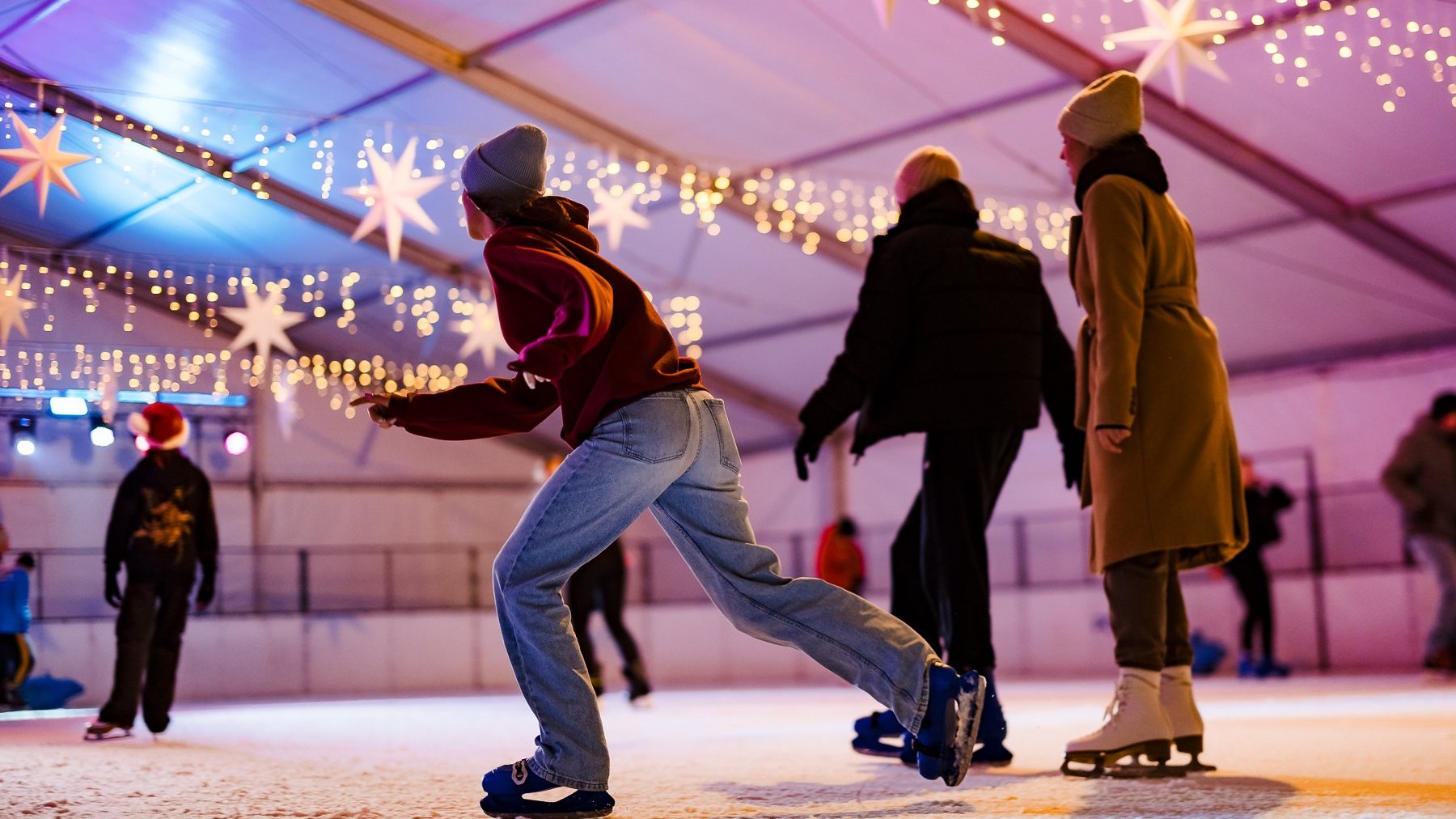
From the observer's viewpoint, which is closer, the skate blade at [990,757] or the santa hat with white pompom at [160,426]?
the skate blade at [990,757]

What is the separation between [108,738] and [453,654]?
7263mm

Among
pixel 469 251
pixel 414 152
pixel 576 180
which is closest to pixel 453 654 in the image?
pixel 469 251

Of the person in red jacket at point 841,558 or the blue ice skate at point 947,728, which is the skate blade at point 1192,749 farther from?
the person in red jacket at point 841,558

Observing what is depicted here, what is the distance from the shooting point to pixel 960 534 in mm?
3725

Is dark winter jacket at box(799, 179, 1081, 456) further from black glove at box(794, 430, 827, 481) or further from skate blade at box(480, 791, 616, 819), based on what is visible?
skate blade at box(480, 791, 616, 819)

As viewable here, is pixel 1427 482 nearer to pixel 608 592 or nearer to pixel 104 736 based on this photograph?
pixel 608 592

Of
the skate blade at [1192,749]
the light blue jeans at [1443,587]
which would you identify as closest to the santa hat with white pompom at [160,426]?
the skate blade at [1192,749]

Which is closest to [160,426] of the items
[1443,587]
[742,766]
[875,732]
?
[742,766]

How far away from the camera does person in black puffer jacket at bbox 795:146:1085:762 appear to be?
3727 millimetres

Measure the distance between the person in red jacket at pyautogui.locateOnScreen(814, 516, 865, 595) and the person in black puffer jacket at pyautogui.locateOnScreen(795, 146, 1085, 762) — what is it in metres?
8.22

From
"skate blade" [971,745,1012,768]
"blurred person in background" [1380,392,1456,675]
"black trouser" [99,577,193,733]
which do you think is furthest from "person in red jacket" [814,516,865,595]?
"skate blade" [971,745,1012,768]

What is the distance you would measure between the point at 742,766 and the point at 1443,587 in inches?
228

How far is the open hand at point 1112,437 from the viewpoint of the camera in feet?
10.9

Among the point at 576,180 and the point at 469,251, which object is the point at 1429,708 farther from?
the point at 469,251
